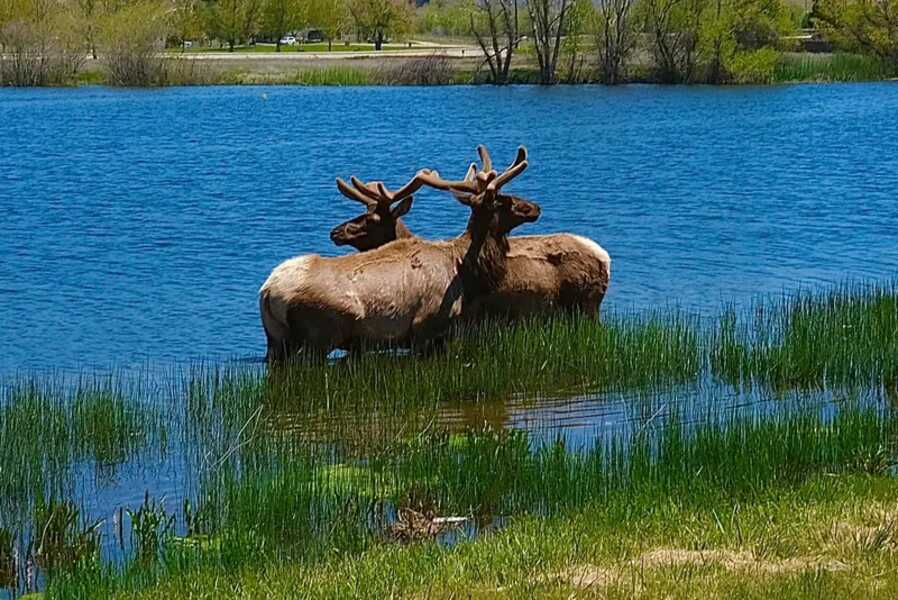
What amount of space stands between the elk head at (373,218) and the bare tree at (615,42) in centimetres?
5892

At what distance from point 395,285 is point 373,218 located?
5.31ft

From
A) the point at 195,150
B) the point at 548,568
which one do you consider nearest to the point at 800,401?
the point at 548,568

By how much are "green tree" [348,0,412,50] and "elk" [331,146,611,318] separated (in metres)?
92.3

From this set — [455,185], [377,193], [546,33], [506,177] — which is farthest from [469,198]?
[546,33]

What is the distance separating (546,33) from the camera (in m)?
74.2

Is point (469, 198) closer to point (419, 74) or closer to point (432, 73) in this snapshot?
point (419, 74)

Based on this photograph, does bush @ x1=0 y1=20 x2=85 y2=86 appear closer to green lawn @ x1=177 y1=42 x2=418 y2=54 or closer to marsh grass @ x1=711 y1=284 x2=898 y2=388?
green lawn @ x1=177 y1=42 x2=418 y2=54

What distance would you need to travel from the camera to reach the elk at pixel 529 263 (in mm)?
15281

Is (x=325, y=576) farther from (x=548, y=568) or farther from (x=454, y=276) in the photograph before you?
(x=454, y=276)

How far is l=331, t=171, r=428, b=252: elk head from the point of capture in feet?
51.4

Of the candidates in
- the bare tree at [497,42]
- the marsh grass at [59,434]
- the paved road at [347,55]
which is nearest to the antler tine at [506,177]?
the marsh grass at [59,434]

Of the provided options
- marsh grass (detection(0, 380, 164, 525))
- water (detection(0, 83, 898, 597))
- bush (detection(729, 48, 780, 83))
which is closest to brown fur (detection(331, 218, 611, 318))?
water (detection(0, 83, 898, 597))

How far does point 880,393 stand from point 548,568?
595 centimetres

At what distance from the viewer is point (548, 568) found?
780 cm
